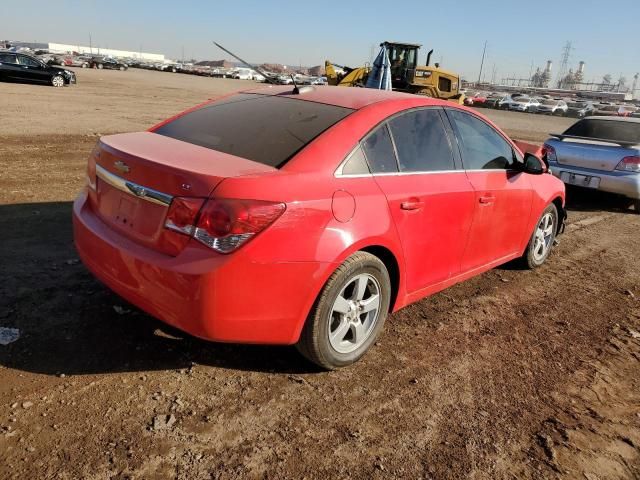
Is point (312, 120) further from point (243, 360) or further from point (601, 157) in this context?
point (601, 157)

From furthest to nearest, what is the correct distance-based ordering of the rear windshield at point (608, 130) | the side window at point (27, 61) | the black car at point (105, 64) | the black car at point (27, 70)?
the black car at point (105, 64) < the side window at point (27, 61) < the black car at point (27, 70) < the rear windshield at point (608, 130)

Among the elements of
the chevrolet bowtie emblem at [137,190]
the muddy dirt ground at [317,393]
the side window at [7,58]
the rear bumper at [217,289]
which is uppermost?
the chevrolet bowtie emblem at [137,190]

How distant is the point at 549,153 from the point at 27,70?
81.7 feet

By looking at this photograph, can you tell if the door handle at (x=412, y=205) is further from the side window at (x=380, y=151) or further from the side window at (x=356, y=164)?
the side window at (x=356, y=164)

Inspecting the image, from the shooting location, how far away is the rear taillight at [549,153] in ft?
28.6

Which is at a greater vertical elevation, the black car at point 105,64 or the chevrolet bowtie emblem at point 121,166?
the chevrolet bowtie emblem at point 121,166

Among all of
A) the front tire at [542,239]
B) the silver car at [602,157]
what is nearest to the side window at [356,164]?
the front tire at [542,239]

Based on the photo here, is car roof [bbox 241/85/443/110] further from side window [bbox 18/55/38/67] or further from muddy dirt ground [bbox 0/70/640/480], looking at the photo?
side window [bbox 18/55/38/67]

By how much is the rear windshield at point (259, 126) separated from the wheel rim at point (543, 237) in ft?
9.32

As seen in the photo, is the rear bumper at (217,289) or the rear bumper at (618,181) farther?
the rear bumper at (618,181)

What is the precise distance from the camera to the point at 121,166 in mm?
2949

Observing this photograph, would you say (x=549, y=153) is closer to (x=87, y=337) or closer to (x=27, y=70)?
(x=87, y=337)

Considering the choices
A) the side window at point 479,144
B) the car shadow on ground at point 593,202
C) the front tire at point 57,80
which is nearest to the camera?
the side window at point 479,144

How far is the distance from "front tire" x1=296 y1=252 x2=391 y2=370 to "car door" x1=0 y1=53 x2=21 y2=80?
27155 mm
